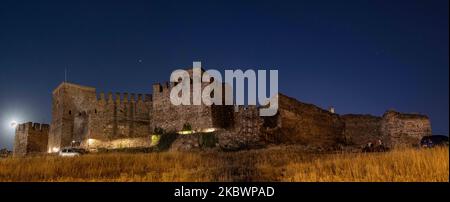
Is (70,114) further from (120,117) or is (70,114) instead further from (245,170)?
(245,170)

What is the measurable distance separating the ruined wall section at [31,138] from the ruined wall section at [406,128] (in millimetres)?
35957

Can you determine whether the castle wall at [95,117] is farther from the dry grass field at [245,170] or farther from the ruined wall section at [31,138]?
the dry grass field at [245,170]

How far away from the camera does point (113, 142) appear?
44.2m

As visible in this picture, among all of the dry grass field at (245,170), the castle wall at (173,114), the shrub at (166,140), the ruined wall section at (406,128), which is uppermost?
the castle wall at (173,114)

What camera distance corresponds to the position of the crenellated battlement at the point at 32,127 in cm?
5547

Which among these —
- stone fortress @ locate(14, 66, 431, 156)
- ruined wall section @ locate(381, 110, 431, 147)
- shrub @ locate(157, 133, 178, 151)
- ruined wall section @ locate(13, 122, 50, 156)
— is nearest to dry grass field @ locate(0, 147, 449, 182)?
stone fortress @ locate(14, 66, 431, 156)

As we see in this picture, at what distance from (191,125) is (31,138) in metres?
24.0

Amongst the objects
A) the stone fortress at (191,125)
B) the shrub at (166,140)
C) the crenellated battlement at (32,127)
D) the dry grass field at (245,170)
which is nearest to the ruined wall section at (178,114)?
the stone fortress at (191,125)

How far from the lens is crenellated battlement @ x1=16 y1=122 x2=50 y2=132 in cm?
5547

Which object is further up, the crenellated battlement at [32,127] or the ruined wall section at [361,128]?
the crenellated battlement at [32,127]

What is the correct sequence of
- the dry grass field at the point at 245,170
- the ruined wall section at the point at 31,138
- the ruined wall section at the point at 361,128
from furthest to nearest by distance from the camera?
the ruined wall section at the point at 31,138, the ruined wall section at the point at 361,128, the dry grass field at the point at 245,170

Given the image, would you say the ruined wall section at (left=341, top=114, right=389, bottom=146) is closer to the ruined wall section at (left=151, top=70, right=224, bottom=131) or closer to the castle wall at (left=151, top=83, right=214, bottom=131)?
the ruined wall section at (left=151, top=70, right=224, bottom=131)

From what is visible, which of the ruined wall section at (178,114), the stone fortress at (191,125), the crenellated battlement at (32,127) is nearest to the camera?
the stone fortress at (191,125)

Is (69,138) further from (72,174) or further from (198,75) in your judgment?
(72,174)
